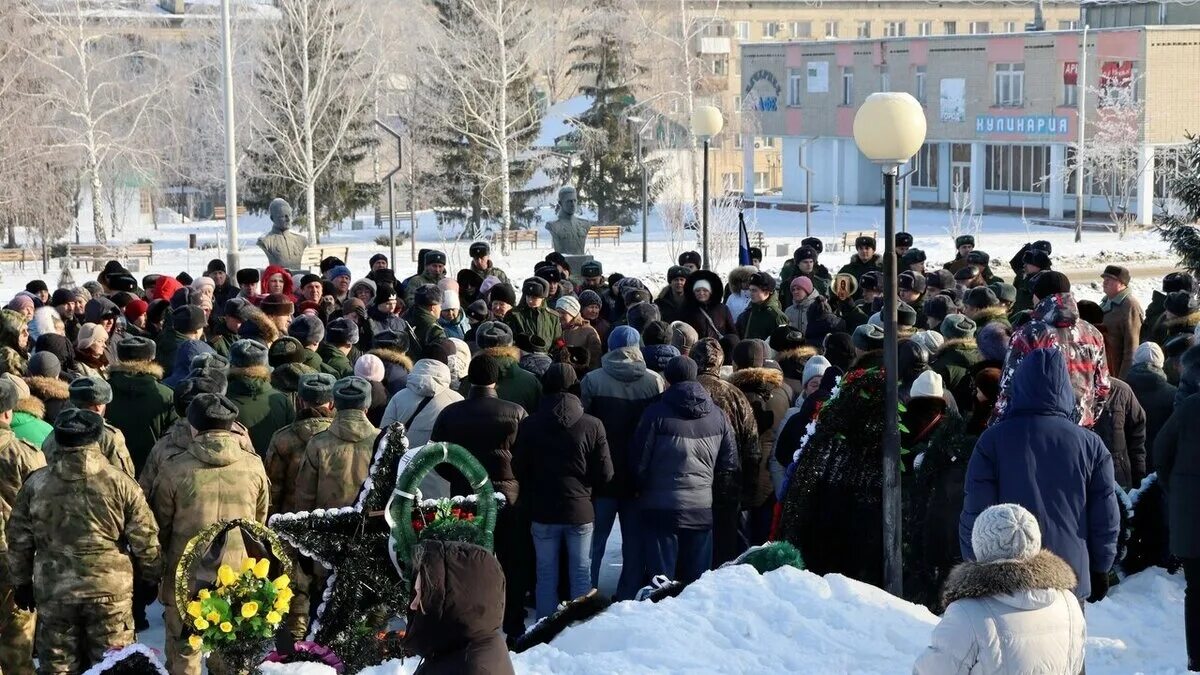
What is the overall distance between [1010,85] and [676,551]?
51093 millimetres

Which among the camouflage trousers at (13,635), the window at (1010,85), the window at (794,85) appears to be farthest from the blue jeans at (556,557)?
the window at (794,85)

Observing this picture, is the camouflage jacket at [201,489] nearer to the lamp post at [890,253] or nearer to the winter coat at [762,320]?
the lamp post at [890,253]

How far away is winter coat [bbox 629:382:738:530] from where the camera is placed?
8773 millimetres

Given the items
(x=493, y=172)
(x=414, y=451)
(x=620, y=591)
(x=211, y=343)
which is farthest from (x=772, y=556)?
(x=493, y=172)

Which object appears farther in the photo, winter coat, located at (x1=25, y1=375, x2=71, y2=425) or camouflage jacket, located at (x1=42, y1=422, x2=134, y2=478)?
winter coat, located at (x1=25, y1=375, x2=71, y2=425)

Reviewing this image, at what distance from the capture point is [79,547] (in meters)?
7.12

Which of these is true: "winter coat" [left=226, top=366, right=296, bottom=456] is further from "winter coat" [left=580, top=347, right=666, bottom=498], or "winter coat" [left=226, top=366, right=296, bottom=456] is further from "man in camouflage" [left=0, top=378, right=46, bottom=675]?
"winter coat" [left=580, top=347, right=666, bottom=498]

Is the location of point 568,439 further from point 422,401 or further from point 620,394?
point 422,401

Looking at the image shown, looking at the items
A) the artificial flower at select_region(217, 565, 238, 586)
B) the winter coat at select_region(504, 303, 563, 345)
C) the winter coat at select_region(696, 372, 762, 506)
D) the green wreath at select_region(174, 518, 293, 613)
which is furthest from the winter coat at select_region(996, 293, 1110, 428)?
the winter coat at select_region(504, 303, 563, 345)

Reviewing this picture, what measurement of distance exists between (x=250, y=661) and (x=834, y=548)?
3768mm

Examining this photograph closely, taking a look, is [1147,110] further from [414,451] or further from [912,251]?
[414,451]

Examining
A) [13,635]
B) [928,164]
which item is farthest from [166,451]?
[928,164]

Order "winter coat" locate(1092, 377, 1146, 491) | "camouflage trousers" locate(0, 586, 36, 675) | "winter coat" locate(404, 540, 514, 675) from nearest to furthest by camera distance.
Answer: "winter coat" locate(404, 540, 514, 675)
"camouflage trousers" locate(0, 586, 36, 675)
"winter coat" locate(1092, 377, 1146, 491)

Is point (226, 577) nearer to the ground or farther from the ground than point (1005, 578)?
nearer to the ground
